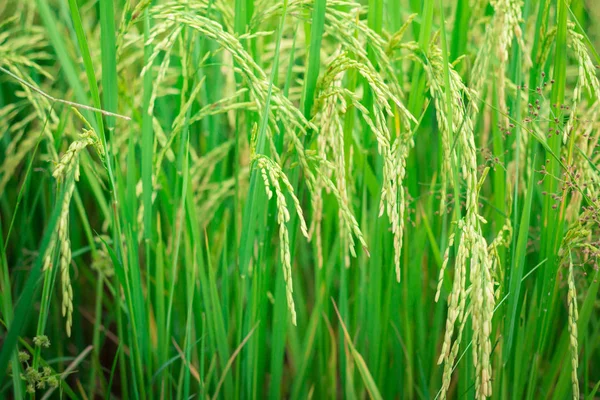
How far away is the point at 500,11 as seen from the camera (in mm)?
1080

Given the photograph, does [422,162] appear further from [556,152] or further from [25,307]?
[25,307]

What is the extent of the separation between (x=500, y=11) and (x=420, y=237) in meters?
0.48

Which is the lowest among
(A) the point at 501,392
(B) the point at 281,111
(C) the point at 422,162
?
(A) the point at 501,392

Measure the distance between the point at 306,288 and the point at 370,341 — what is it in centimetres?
44

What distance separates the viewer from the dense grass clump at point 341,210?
0.94m

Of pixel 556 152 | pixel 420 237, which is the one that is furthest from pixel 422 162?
pixel 556 152

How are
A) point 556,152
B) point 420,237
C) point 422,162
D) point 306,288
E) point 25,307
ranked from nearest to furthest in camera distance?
1. point 25,307
2. point 556,152
3. point 420,237
4. point 422,162
5. point 306,288

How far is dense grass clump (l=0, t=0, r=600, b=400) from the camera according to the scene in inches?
37.0

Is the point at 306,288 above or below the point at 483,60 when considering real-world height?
below

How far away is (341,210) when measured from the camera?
895mm

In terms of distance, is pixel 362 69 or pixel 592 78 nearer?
pixel 362 69

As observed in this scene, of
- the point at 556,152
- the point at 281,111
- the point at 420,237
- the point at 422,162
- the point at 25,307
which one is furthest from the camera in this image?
the point at 422,162

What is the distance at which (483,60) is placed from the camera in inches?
42.8

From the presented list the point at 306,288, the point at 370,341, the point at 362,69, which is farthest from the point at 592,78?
the point at 306,288
